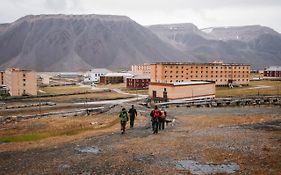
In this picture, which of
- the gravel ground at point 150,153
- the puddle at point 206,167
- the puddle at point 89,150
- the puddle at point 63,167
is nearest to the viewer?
the puddle at point 206,167

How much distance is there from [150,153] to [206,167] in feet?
13.3

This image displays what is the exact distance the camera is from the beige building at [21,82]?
3687 inches

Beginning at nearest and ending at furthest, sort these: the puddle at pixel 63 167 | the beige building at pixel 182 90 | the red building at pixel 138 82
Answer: the puddle at pixel 63 167 < the beige building at pixel 182 90 < the red building at pixel 138 82

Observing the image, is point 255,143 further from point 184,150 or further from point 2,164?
point 2,164

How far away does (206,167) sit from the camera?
17.3 metres

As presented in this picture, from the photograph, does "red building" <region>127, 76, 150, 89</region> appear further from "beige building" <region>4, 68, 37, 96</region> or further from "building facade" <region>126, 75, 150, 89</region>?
"beige building" <region>4, 68, 37, 96</region>

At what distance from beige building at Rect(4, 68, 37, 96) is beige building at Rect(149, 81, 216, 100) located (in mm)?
40983

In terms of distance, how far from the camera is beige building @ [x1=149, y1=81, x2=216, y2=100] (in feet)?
218

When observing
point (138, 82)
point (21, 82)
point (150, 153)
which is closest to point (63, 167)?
point (150, 153)

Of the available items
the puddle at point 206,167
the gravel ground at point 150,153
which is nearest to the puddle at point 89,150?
the gravel ground at point 150,153

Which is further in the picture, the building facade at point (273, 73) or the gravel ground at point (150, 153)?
the building facade at point (273, 73)

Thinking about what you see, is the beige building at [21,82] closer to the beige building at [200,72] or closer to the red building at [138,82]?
the red building at [138,82]

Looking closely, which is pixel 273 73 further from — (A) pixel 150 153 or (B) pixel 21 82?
(A) pixel 150 153

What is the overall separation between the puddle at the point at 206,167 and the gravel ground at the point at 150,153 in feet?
0.77
